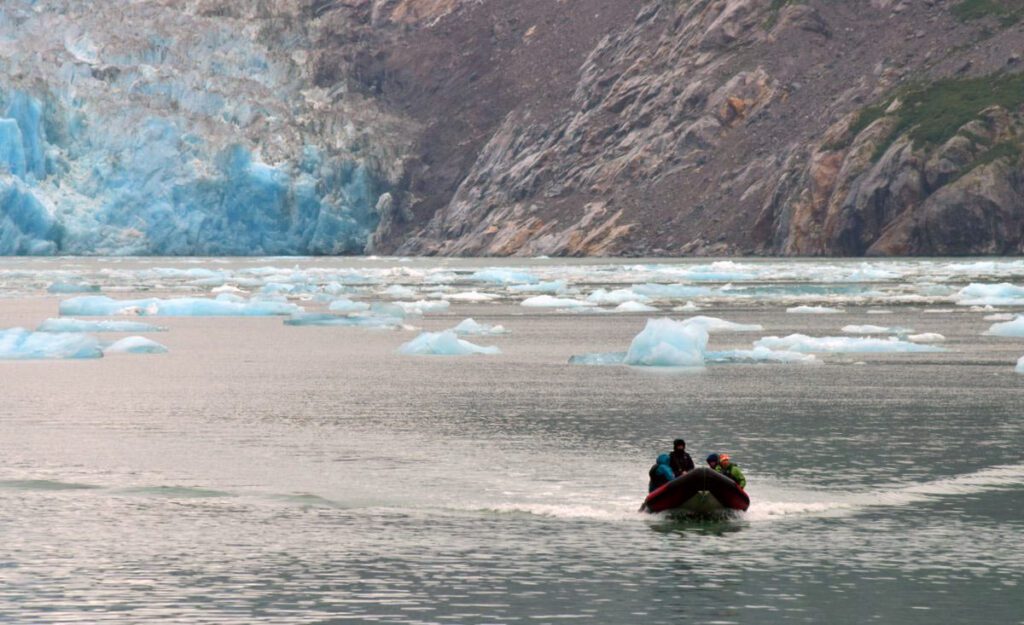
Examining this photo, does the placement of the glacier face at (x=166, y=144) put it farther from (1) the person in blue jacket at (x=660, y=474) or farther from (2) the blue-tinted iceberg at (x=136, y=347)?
(1) the person in blue jacket at (x=660, y=474)

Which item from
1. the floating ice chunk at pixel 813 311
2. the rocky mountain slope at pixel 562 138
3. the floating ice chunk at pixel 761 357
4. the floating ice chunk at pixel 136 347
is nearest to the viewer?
the floating ice chunk at pixel 761 357

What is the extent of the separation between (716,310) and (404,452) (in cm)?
3425

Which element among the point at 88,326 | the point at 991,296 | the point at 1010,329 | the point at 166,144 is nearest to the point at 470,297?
the point at 991,296

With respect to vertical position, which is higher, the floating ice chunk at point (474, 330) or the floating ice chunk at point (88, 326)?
the floating ice chunk at point (474, 330)

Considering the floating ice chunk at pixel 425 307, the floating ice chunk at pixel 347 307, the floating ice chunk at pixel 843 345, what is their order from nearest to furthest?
1. the floating ice chunk at pixel 843 345
2. the floating ice chunk at pixel 347 307
3. the floating ice chunk at pixel 425 307

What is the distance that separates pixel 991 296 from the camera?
2283 inches

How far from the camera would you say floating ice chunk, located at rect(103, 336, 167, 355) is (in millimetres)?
37219

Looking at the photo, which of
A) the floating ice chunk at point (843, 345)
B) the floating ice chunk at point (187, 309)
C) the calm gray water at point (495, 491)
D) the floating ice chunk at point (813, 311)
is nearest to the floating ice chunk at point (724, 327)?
the floating ice chunk at point (843, 345)

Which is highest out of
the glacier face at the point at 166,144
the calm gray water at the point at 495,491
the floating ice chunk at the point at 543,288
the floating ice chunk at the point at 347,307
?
the glacier face at the point at 166,144

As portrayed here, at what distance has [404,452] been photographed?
73.2 feet

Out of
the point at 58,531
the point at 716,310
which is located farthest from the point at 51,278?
the point at 58,531

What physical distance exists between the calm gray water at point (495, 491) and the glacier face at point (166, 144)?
308 ft

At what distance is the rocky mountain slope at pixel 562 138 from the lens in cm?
11544

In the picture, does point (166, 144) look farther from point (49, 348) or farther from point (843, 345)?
point (843, 345)
